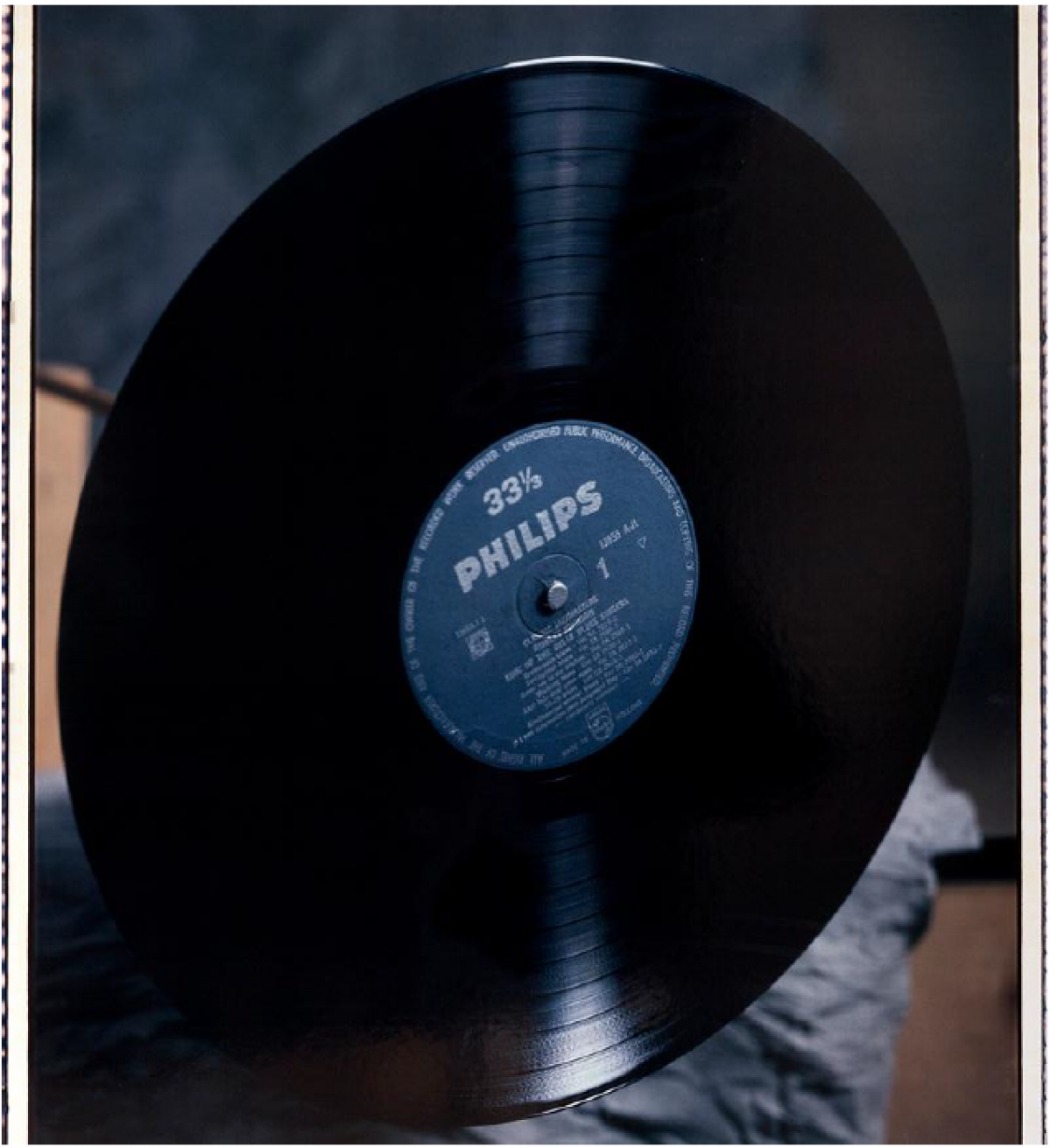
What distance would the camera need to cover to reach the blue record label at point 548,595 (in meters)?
0.88

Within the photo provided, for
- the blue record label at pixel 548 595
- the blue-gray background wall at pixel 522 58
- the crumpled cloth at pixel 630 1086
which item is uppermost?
the blue-gray background wall at pixel 522 58

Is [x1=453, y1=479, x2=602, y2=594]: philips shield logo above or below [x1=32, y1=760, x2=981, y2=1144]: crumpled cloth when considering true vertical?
above

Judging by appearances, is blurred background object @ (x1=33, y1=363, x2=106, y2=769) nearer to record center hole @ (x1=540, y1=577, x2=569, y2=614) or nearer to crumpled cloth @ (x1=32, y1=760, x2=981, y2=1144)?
crumpled cloth @ (x1=32, y1=760, x2=981, y2=1144)

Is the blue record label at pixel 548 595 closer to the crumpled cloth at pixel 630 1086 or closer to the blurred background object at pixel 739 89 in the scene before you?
the blurred background object at pixel 739 89

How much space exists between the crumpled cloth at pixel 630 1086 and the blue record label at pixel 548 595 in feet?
1.06

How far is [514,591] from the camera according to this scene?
91 centimetres

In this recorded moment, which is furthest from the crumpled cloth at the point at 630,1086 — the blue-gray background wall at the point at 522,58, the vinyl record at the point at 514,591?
the blue-gray background wall at the point at 522,58

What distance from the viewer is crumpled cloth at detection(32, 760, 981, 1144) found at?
36.6 inches

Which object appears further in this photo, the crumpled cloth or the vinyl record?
the crumpled cloth

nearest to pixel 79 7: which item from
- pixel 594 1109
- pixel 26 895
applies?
pixel 26 895

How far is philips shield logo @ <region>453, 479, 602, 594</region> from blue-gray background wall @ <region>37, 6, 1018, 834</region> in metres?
0.33

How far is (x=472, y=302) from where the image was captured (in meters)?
0.85

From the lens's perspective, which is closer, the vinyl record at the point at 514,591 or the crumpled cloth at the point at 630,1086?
the vinyl record at the point at 514,591

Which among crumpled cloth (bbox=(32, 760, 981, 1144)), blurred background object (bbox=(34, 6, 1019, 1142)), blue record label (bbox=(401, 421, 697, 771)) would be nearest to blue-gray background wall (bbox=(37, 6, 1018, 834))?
blurred background object (bbox=(34, 6, 1019, 1142))
